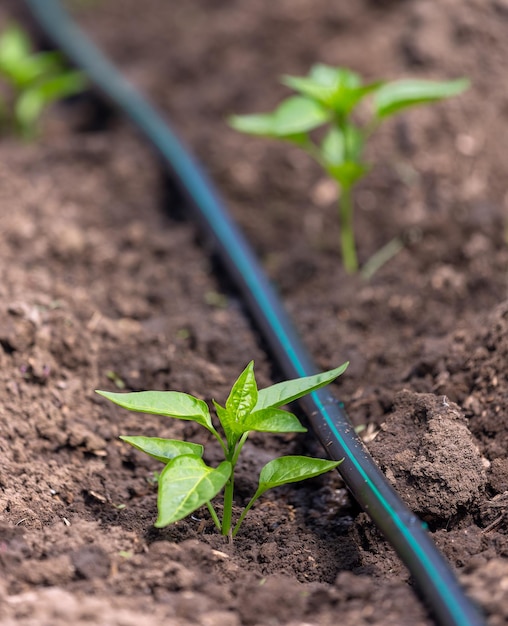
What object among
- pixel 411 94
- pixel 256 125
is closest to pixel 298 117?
pixel 256 125

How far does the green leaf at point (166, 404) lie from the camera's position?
163cm

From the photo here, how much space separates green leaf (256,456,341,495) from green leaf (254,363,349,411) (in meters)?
0.13

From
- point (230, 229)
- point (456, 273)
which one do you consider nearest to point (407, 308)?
point (456, 273)

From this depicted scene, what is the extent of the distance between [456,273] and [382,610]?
152 cm

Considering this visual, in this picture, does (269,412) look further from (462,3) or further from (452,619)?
(462,3)

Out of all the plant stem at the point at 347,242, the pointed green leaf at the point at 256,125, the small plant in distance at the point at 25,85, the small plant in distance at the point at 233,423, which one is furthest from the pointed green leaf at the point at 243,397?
the small plant in distance at the point at 25,85

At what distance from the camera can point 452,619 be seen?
141cm

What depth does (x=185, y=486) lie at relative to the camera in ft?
5.13

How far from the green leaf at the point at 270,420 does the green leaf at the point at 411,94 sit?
1.29 meters

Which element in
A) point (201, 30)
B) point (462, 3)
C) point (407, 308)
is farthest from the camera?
point (201, 30)

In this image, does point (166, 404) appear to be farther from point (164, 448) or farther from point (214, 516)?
point (214, 516)

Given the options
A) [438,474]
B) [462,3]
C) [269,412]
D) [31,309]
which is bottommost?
[438,474]

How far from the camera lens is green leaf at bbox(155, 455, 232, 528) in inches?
59.7

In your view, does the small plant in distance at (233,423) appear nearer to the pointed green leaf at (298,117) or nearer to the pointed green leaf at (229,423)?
the pointed green leaf at (229,423)
